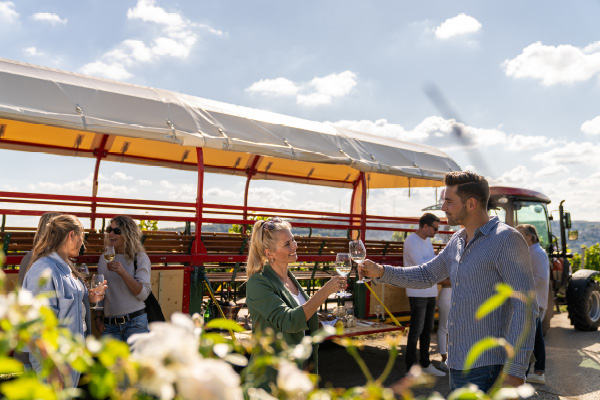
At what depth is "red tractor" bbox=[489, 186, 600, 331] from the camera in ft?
34.4

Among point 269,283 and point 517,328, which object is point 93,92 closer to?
point 269,283

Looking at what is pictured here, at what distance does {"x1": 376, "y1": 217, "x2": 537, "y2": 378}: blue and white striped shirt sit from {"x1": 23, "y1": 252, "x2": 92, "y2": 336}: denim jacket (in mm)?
2366

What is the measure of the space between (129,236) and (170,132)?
60.0 inches

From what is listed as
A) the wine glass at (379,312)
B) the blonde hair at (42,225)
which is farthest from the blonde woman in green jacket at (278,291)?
the wine glass at (379,312)

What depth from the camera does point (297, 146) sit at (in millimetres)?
6957

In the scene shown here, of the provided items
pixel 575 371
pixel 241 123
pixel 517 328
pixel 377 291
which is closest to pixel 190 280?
pixel 241 123

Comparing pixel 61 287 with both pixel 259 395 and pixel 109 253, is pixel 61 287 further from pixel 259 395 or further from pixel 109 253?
pixel 259 395

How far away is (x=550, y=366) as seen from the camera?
302 inches

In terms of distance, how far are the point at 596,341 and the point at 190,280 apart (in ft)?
26.4

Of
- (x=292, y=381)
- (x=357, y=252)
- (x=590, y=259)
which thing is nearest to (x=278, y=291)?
(x=357, y=252)

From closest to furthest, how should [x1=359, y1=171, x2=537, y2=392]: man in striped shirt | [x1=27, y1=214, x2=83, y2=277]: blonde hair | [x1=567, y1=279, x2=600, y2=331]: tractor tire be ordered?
[x1=359, y1=171, x2=537, y2=392]: man in striped shirt
[x1=27, y1=214, x2=83, y2=277]: blonde hair
[x1=567, y1=279, x2=600, y2=331]: tractor tire

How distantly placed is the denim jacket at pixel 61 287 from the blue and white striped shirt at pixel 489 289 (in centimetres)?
237

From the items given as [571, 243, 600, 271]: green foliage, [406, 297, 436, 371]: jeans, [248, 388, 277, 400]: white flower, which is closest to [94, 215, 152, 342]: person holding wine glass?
[406, 297, 436, 371]: jeans

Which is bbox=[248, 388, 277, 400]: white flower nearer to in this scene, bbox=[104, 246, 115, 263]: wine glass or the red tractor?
bbox=[104, 246, 115, 263]: wine glass
